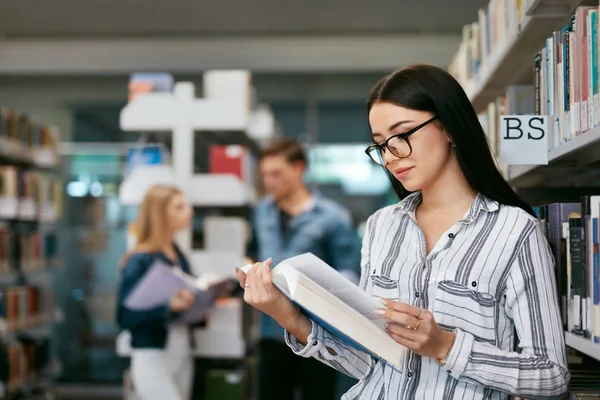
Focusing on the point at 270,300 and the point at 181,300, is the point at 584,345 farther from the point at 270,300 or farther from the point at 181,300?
the point at 181,300

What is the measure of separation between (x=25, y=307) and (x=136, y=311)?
212cm

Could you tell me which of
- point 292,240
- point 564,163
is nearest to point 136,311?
point 292,240

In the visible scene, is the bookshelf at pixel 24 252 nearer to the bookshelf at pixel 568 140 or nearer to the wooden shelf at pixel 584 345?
the bookshelf at pixel 568 140

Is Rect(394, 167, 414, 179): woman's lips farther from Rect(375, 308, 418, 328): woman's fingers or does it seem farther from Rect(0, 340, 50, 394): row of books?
A: Rect(0, 340, 50, 394): row of books

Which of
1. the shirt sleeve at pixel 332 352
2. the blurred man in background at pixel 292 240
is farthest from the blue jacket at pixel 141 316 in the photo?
the shirt sleeve at pixel 332 352

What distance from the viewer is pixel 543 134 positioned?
5.54 ft

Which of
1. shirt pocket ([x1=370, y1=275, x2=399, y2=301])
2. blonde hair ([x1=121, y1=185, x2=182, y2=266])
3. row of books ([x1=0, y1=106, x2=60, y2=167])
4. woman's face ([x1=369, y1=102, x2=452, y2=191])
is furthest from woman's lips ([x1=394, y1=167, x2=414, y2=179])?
row of books ([x1=0, y1=106, x2=60, y2=167])

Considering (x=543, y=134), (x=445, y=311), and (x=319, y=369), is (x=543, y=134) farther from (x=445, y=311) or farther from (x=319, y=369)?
(x=319, y=369)

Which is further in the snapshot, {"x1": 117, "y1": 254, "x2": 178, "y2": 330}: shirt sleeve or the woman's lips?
{"x1": 117, "y1": 254, "x2": 178, "y2": 330}: shirt sleeve

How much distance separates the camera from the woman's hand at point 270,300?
4.47ft

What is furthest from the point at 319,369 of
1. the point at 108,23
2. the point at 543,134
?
the point at 108,23

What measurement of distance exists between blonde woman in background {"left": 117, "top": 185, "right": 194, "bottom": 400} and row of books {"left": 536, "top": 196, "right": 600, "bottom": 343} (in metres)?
2.36

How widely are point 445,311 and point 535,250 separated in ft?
0.66

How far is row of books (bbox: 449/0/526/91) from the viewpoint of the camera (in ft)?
6.99
